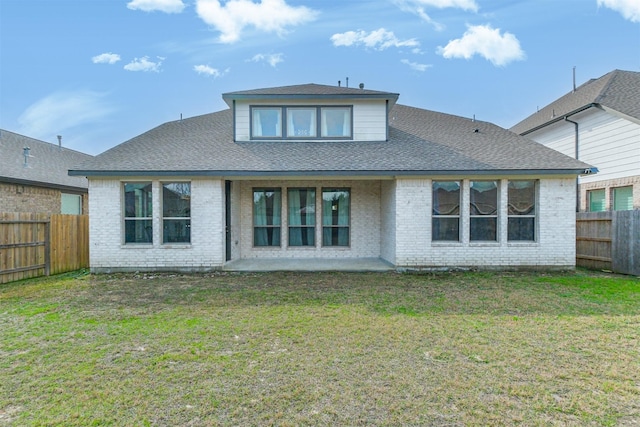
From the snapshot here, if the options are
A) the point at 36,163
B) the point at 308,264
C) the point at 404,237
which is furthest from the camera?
the point at 36,163

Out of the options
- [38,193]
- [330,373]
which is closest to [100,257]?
[38,193]

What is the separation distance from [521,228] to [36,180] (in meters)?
17.4

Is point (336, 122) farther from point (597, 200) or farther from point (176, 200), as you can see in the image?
point (597, 200)

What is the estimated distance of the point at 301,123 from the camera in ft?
37.8

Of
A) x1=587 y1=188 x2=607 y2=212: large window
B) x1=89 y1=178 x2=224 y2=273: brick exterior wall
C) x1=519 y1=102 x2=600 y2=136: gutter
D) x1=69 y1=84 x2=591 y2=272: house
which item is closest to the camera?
x1=69 y1=84 x2=591 y2=272: house

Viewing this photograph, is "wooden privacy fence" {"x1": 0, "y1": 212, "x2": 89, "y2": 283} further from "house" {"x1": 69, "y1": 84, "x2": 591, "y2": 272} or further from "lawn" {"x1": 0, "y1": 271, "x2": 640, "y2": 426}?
"lawn" {"x1": 0, "y1": 271, "x2": 640, "y2": 426}

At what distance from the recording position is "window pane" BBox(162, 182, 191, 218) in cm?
989

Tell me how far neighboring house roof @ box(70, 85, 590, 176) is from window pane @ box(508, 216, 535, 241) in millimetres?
1424

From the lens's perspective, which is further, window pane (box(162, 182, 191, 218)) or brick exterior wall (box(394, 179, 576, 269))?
window pane (box(162, 182, 191, 218))

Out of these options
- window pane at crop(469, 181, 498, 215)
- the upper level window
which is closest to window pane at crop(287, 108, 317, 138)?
the upper level window

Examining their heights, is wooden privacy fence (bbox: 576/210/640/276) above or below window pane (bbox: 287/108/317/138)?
below

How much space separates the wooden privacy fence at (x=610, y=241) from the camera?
30.0 ft

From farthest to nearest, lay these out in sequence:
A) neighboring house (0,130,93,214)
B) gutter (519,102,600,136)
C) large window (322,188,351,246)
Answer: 1. neighboring house (0,130,93,214)
2. gutter (519,102,600,136)
3. large window (322,188,351,246)

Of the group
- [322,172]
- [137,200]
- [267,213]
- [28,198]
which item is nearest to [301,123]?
[322,172]
